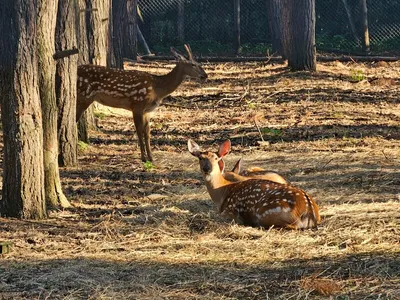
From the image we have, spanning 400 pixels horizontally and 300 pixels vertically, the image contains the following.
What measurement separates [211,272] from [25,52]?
2670 mm

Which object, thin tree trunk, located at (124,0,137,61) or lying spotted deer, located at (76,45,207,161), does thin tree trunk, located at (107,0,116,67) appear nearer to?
thin tree trunk, located at (124,0,137,61)

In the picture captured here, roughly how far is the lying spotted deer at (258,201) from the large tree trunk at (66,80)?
82.5 inches

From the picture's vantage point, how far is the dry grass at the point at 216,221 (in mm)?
6770

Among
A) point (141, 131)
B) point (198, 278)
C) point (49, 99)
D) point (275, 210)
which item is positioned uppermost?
point (49, 99)

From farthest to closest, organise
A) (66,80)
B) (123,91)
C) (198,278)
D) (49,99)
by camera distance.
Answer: (123,91) < (66,80) < (49,99) < (198,278)

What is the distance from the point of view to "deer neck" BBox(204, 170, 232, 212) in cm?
932

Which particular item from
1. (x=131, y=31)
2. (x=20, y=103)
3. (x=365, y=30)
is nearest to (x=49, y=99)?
(x=20, y=103)

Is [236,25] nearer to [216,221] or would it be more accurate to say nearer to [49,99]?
[49,99]

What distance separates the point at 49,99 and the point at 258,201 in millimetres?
2250

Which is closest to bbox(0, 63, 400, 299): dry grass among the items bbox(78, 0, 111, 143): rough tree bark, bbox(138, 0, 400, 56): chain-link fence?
bbox(78, 0, 111, 143): rough tree bark

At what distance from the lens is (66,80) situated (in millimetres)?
10984

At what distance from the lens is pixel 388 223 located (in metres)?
8.45

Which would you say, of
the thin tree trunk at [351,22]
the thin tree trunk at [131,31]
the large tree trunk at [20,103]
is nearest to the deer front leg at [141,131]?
the large tree trunk at [20,103]

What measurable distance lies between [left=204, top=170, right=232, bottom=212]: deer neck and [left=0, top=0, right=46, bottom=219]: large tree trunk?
1.74 metres
